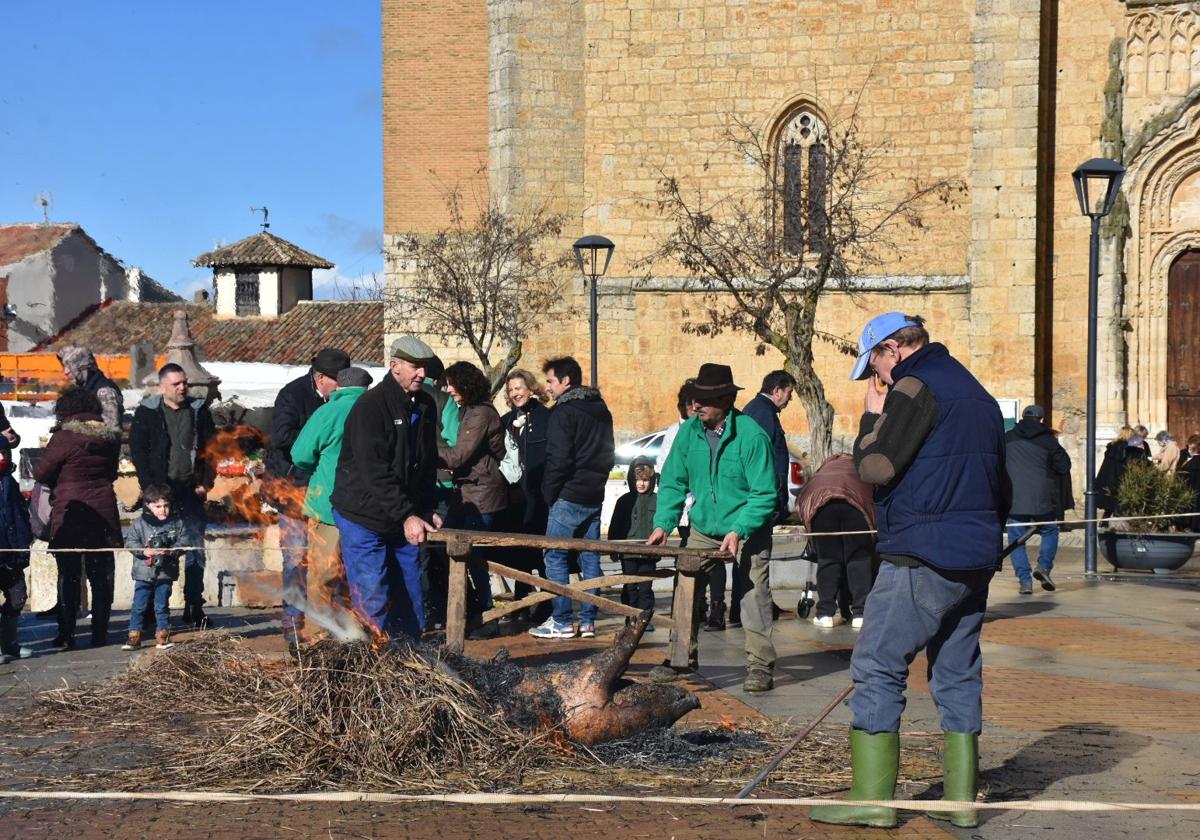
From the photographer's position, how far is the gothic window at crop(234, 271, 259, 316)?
2148 inches

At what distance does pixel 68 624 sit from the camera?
11.2 meters

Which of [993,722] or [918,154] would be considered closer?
[993,722]

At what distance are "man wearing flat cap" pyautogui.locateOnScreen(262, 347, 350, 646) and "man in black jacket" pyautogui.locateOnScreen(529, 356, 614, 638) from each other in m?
1.56

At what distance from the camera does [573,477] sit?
11328 mm

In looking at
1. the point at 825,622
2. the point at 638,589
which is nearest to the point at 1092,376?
the point at 825,622

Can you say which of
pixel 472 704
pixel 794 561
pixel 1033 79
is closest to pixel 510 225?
pixel 1033 79

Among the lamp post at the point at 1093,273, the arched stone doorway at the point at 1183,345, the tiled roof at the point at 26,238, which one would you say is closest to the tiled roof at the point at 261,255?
the tiled roof at the point at 26,238

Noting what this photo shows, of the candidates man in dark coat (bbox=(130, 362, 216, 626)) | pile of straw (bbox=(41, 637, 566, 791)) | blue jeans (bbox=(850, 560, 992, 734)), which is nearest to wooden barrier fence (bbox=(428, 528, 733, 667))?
pile of straw (bbox=(41, 637, 566, 791))

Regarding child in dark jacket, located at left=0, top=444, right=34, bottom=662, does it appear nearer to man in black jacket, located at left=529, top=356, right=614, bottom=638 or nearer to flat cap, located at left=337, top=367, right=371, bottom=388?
flat cap, located at left=337, top=367, right=371, bottom=388

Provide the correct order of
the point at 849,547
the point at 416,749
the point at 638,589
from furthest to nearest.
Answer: the point at 638,589, the point at 849,547, the point at 416,749

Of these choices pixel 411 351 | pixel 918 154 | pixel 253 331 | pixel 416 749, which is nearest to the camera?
pixel 416 749

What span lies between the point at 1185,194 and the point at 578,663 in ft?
72.9

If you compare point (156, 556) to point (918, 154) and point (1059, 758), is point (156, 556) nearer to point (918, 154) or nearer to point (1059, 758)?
point (1059, 758)

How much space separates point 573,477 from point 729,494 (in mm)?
2241
